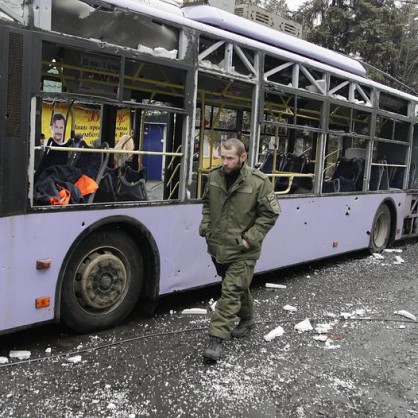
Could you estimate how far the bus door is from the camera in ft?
18.2

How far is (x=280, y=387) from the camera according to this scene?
3.78m

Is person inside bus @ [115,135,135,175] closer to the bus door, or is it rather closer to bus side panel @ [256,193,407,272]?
the bus door

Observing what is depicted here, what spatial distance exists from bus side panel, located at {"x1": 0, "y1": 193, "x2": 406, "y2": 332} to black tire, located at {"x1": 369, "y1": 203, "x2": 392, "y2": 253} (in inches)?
11.1

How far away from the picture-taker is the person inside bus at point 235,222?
4.13 meters

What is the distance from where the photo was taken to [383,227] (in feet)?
29.9

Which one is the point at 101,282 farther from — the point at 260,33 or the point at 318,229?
the point at 318,229

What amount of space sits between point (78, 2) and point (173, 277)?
2585mm

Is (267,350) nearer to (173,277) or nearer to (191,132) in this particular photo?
(173,277)

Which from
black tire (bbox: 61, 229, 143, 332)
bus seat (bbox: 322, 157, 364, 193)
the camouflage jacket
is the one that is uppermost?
bus seat (bbox: 322, 157, 364, 193)

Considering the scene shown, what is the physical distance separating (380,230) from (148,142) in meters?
4.80

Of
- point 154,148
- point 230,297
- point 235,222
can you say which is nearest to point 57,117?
point 154,148

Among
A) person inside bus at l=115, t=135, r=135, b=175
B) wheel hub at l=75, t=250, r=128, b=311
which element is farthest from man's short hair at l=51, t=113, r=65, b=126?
wheel hub at l=75, t=250, r=128, b=311

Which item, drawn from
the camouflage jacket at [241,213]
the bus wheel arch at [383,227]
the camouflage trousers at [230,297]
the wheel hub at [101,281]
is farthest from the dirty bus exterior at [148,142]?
the camouflage trousers at [230,297]

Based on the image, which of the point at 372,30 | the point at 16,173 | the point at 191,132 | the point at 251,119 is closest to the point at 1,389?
the point at 16,173
